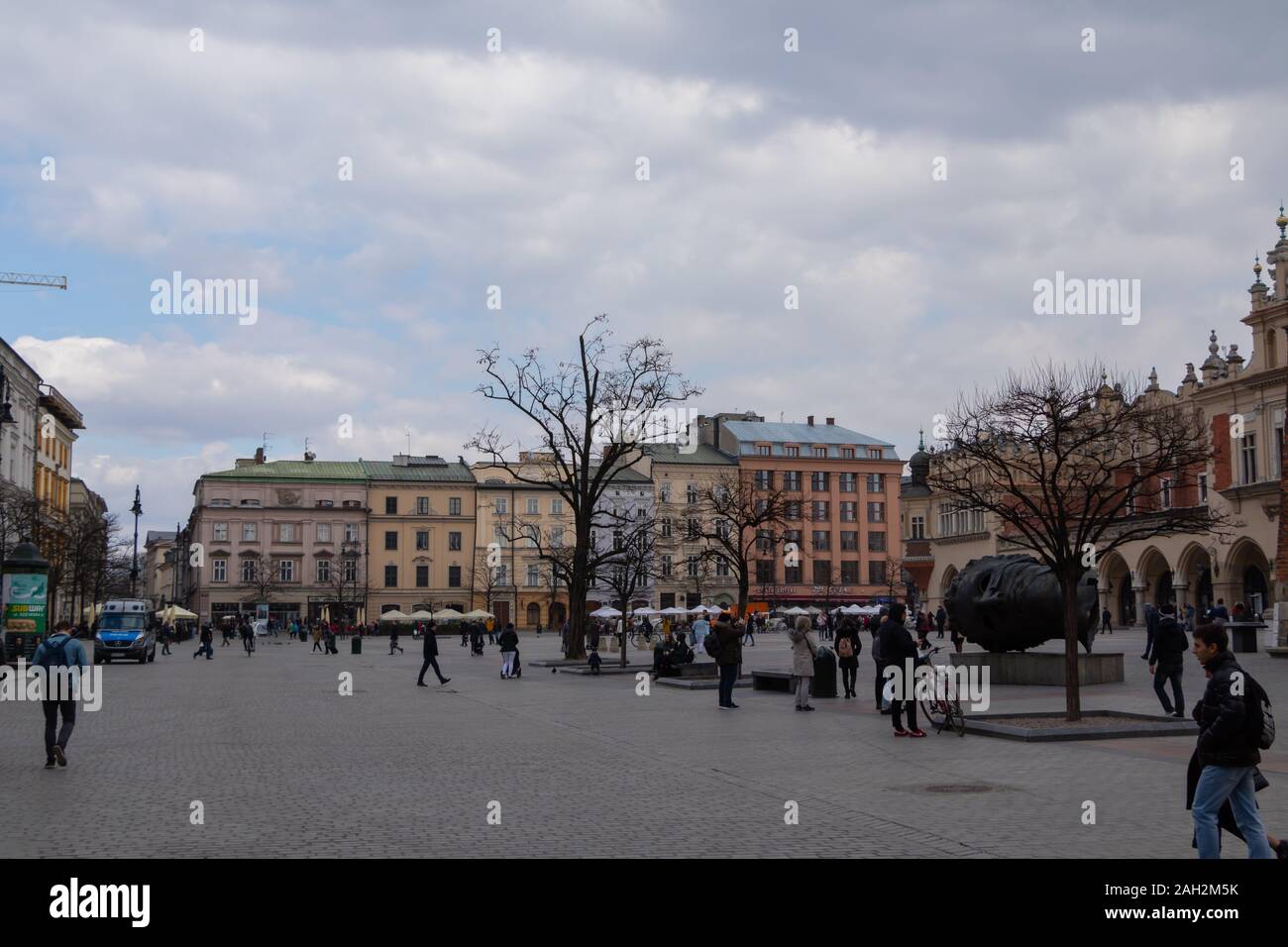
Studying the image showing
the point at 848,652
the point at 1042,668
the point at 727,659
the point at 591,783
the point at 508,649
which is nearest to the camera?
the point at 591,783

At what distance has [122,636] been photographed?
4741 centimetres

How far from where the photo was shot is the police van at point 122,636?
47.0 meters

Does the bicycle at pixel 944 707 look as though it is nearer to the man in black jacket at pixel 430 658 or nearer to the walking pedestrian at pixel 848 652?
the walking pedestrian at pixel 848 652

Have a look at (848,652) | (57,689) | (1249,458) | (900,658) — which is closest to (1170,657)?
(900,658)

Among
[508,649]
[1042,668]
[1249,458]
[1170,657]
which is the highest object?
[1249,458]

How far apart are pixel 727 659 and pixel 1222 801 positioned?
15.4m

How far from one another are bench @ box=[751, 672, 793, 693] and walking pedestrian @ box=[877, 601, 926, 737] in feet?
24.3

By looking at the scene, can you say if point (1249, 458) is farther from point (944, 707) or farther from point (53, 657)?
point (53, 657)

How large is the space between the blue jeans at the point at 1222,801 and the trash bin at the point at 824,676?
688 inches

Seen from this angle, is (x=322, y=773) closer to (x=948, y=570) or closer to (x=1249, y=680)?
(x=1249, y=680)

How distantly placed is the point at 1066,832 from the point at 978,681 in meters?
17.7

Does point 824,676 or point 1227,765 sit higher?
point 1227,765

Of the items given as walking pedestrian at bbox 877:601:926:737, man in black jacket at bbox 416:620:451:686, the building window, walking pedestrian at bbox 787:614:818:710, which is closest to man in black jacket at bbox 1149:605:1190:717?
walking pedestrian at bbox 877:601:926:737
